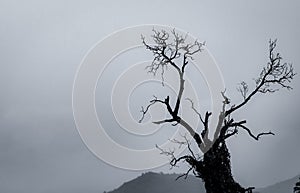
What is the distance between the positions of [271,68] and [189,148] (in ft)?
20.8

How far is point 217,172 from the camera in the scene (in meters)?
21.4

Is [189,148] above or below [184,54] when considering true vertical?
below

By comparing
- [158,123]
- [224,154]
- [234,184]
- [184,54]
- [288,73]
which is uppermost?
[184,54]

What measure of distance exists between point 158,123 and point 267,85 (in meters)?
6.41

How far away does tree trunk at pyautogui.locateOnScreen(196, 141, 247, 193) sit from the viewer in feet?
69.7

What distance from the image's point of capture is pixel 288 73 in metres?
A: 22.5

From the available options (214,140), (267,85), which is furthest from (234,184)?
(267,85)

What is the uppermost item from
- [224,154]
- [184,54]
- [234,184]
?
[184,54]

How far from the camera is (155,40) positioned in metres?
21.7

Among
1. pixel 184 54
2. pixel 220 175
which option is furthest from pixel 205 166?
pixel 184 54

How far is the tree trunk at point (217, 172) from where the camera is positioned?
21234 millimetres

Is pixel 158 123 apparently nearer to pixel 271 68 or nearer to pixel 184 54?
pixel 184 54

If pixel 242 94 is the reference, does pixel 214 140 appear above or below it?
below

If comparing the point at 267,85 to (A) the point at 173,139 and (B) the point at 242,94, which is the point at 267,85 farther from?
(A) the point at 173,139
